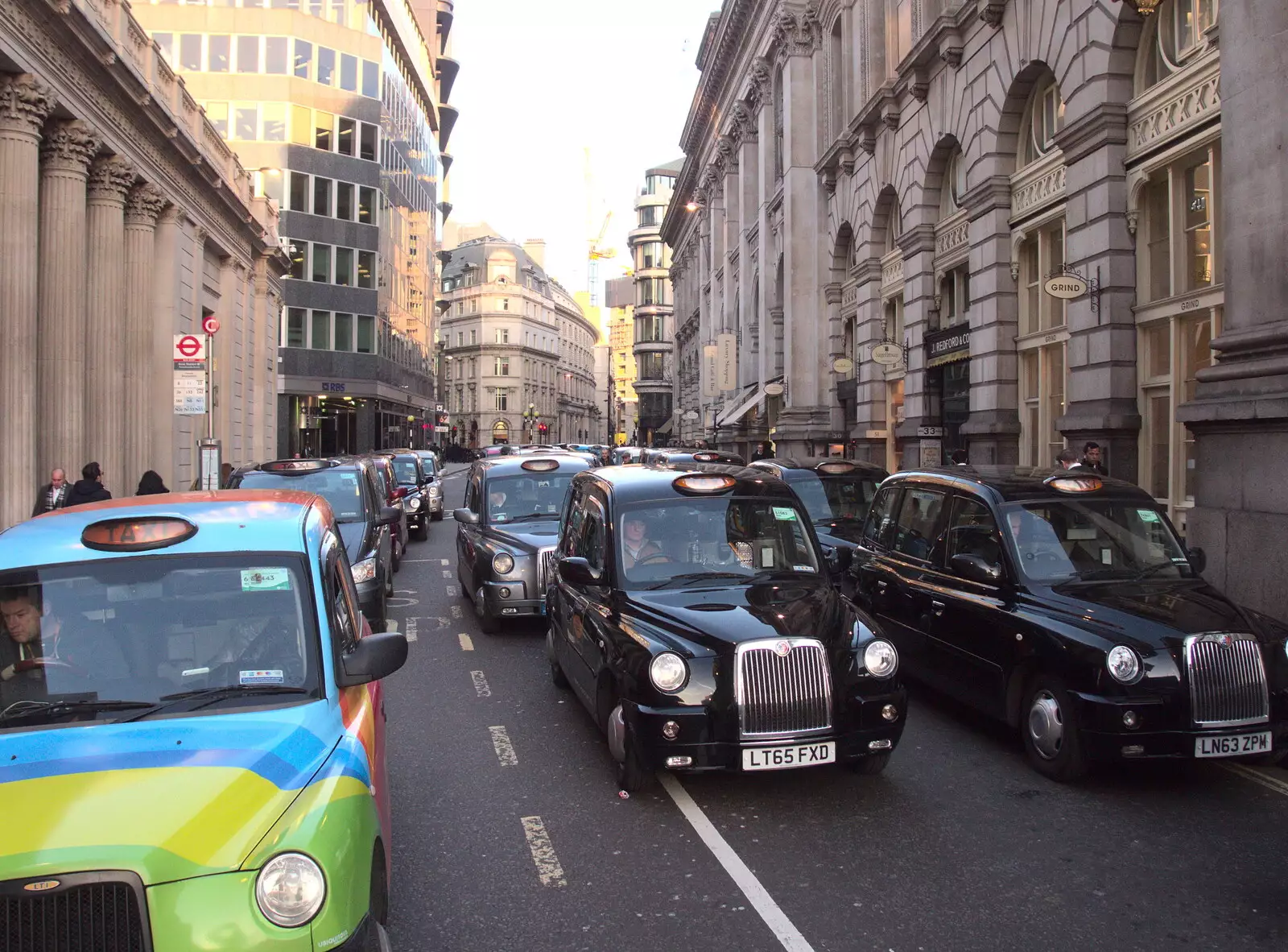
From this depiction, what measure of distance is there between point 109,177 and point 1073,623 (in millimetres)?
21575

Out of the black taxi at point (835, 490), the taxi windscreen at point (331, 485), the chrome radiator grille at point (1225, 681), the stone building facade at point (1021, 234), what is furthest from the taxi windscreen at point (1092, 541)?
the taxi windscreen at point (331, 485)

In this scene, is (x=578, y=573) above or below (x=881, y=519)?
below

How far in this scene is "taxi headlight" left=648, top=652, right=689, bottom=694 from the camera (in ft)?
18.2

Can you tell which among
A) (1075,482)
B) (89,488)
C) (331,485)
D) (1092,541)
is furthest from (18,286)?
(1092,541)

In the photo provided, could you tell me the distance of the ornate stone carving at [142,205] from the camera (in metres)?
23.3

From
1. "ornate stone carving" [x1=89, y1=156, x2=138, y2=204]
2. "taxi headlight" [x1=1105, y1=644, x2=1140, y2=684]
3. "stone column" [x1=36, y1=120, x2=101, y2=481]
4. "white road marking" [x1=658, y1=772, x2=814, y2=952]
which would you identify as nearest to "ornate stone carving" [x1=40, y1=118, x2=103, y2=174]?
"stone column" [x1=36, y1=120, x2=101, y2=481]

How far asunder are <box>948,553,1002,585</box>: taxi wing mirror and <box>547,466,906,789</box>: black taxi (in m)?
1.04

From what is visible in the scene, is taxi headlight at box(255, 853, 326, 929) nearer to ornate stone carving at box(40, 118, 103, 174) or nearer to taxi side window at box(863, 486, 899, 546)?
taxi side window at box(863, 486, 899, 546)

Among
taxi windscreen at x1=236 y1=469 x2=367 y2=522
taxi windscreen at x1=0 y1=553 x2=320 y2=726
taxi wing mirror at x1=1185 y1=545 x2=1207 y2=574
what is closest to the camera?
taxi windscreen at x1=0 y1=553 x2=320 y2=726

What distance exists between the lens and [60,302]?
741 inches

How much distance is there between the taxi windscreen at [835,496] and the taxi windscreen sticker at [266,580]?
9.50 m

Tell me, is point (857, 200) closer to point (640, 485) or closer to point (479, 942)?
point (640, 485)

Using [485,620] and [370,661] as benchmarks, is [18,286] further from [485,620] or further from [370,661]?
[370,661]

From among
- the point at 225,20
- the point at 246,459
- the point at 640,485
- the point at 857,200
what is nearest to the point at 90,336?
the point at 246,459
